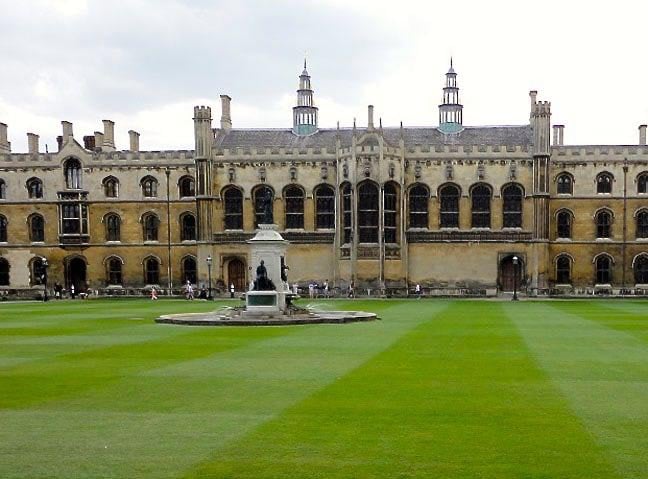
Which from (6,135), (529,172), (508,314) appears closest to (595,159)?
(529,172)

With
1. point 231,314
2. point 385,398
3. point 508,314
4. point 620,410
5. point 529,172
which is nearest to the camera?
point 620,410

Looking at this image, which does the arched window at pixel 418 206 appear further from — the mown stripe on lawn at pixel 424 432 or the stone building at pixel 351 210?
the mown stripe on lawn at pixel 424 432

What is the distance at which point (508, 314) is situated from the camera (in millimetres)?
31094

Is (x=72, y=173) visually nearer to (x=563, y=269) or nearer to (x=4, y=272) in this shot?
(x=4, y=272)

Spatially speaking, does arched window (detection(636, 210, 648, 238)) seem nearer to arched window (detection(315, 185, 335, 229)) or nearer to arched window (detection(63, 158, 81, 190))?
arched window (detection(315, 185, 335, 229))

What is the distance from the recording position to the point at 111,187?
55281 millimetres

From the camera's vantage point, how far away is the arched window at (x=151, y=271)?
2173 inches

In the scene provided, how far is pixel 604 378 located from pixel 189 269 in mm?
43899

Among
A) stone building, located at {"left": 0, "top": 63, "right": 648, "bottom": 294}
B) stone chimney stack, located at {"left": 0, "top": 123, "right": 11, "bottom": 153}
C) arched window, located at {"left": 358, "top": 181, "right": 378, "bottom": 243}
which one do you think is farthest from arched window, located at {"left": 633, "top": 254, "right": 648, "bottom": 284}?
stone chimney stack, located at {"left": 0, "top": 123, "right": 11, "bottom": 153}

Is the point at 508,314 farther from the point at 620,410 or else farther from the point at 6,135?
the point at 6,135

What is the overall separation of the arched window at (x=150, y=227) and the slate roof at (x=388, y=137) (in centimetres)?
691

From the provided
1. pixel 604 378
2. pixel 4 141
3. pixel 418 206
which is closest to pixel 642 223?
pixel 418 206

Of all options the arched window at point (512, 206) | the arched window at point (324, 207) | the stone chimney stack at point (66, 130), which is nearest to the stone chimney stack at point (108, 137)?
the stone chimney stack at point (66, 130)

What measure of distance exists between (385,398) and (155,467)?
4.53 metres
